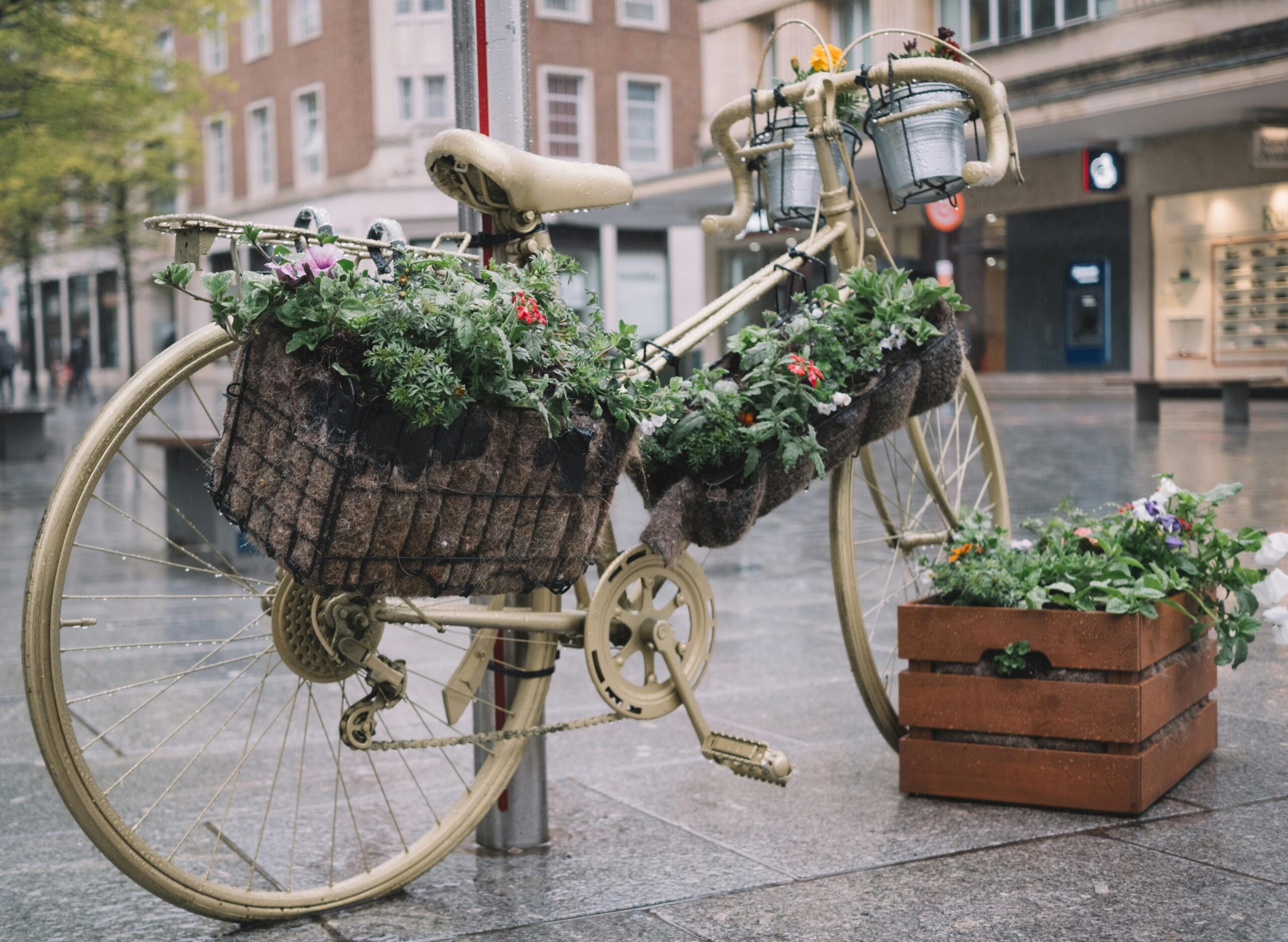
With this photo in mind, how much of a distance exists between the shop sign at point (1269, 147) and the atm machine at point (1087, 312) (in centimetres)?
518

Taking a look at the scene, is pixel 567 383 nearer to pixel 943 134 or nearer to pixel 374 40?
pixel 943 134

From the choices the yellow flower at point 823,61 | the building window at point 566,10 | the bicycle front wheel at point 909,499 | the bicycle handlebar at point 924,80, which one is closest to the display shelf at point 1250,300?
the building window at point 566,10

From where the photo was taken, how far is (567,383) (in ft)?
8.89

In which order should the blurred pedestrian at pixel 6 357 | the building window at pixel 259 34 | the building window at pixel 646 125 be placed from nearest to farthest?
the blurred pedestrian at pixel 6 357, the building window at pixel 646 125, the building window at pixel 259 34

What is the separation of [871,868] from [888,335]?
4.34 feet

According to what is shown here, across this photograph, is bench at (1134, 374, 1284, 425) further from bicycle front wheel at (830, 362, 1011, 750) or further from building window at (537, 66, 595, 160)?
building window at (537, 66, 595, 160)

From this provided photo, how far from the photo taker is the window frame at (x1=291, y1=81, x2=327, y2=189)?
35500 mm

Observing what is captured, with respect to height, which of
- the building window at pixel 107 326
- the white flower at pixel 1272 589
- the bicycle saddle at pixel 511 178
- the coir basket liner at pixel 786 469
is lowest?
the white flower at pixel 1272 589

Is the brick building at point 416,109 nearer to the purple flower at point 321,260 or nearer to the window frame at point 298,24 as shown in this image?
the window frame at point 298,24

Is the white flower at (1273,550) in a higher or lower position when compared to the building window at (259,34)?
lower

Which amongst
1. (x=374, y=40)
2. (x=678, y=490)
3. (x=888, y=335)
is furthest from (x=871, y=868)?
(x=374, y=40)

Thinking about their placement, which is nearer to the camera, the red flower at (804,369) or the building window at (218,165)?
the red flower at (804,369)

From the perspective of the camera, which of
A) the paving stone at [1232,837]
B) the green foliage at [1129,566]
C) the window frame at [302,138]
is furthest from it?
the window frame at [302,138]

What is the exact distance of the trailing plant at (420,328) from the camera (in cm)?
245
